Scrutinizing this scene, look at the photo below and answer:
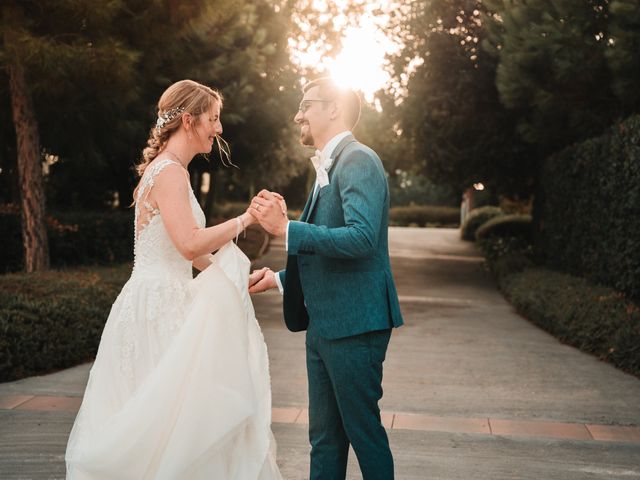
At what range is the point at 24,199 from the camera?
1150 centimetres

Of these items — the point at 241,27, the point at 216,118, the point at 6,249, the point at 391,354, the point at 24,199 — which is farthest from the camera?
the point at 241,27

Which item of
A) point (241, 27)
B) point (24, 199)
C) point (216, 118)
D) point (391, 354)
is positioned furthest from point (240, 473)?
point (241, 27)

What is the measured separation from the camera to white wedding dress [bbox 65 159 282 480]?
→ 136 inches

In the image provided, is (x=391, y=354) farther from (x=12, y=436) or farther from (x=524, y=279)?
(x=524, y=279)

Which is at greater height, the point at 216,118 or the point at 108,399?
the point at 216,118

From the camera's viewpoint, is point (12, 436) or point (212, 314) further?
point (12, 436)

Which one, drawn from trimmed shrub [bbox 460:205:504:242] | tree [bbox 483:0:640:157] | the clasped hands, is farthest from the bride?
trimmed shrub [bbox 460:205:504:242]

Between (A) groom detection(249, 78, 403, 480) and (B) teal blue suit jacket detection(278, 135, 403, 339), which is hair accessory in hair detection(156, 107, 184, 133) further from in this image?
(B) teal blue suit jacket detection(278, 135, 403, 339)

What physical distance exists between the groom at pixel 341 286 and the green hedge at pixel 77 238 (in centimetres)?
1126

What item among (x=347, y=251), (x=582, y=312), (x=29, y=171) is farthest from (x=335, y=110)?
(x=29, y=171)

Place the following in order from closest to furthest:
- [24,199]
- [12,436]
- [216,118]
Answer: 1. [216,118]
2. [12,436]
3. [24,199]

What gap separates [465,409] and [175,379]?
3605 millimetres

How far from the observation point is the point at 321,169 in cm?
369

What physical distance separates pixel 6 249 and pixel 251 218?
1157 centimetres
